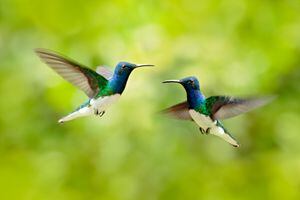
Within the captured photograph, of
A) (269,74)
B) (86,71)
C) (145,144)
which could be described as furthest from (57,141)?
(86,71)

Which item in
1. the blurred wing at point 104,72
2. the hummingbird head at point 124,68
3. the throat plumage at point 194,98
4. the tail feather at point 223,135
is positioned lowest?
the tail feather at point 223,135

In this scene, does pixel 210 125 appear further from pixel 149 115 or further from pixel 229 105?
pixel 149 115

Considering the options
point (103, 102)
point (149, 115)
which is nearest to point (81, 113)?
point (103, 102)

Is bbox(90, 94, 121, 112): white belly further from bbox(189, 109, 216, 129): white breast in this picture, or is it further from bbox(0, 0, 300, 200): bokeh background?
bbox(0, 0, 300, 200): bokeh background

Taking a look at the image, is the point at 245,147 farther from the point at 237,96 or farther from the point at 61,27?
the point at 237,96

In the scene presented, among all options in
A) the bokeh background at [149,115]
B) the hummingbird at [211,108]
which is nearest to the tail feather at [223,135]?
the hummingbird at [211,108]

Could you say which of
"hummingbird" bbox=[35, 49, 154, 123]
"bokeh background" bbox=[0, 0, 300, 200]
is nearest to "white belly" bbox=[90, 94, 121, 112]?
"hummingbird" bbox=[35, 49, 154, 123]

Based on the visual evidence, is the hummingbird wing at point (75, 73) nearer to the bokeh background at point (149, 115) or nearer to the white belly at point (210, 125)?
the white belly at point (210, 125)
